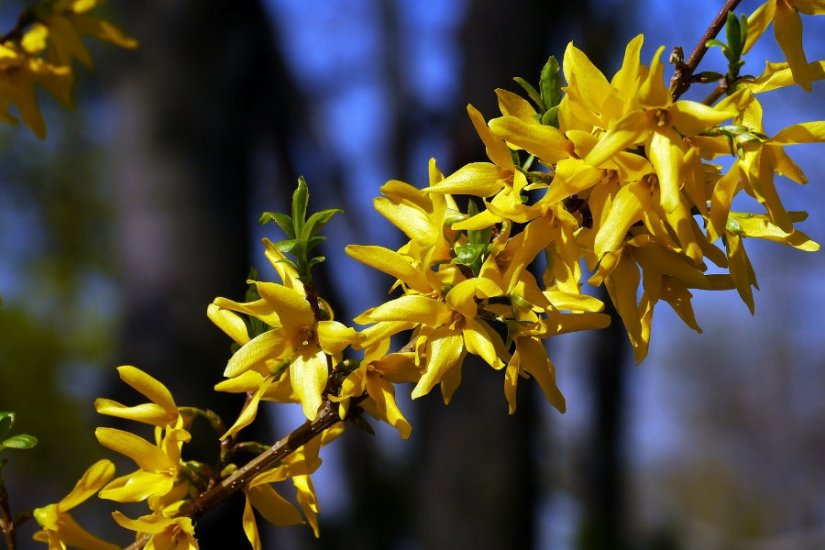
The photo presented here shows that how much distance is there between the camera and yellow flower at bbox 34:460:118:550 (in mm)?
972

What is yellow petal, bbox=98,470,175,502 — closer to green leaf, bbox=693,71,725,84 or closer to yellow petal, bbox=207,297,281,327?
yellow petal, bbox=207,297,281,327

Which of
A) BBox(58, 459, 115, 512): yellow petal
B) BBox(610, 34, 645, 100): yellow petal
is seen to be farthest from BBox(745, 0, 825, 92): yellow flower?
BBox(58, 459, 115, 512): yellow petal

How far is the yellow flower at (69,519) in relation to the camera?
972mm

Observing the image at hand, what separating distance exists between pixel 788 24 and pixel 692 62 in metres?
0.14

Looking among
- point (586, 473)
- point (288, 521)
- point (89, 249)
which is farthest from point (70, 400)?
point (288, 521)

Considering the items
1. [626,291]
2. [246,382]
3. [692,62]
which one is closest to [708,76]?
[692,62]

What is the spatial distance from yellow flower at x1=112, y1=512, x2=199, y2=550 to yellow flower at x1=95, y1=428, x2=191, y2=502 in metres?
0.04

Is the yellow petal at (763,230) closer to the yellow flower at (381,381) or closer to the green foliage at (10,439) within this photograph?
the yellow flower at (381,381)

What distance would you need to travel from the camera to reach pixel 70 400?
13.1 m

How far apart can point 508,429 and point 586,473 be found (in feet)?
17.8

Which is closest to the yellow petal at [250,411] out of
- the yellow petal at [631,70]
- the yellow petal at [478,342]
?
the yellow petal at [478,342]

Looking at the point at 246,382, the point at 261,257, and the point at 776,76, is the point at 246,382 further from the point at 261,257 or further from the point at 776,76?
the point at 261,257

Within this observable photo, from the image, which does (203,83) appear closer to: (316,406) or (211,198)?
(211,198)

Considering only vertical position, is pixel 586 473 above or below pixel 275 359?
below
